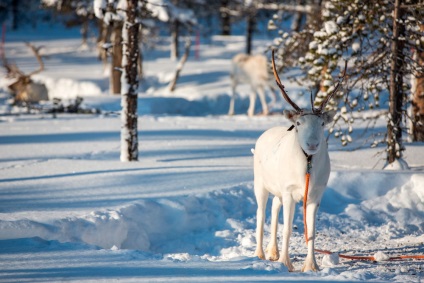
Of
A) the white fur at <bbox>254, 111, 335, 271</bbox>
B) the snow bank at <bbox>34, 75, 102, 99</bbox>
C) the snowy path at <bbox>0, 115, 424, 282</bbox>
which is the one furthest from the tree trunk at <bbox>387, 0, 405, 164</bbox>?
the snow bank at <bbox>34, 75, 102, 99</bbox>

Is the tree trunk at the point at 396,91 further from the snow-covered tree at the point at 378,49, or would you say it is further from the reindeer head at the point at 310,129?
the reindeer head at the point at 310,129

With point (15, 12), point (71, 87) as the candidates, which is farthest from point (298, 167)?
point (15, 12)

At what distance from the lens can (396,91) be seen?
11320 millimetres

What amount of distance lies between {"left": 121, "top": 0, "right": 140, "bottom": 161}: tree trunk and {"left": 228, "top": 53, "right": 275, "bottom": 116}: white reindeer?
10.1m

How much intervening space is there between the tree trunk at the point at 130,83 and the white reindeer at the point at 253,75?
10082 mm

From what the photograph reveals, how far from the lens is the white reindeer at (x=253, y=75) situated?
21.8 meters

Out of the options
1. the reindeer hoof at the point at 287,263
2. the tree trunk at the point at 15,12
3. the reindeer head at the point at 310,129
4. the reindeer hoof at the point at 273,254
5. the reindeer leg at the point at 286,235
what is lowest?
the reindeer hoof at the point at 273,254

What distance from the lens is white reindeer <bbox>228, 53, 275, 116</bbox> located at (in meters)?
21.8

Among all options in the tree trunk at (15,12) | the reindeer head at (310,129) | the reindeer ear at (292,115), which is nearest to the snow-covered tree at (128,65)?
the reindeer ear at (292,115)

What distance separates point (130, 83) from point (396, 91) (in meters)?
4.55

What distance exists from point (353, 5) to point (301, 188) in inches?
232

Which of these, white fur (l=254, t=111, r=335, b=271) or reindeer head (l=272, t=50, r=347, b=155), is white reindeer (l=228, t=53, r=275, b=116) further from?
reindeer head (l=272, t=50, r=347, b=155)

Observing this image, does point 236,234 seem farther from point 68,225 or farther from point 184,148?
point 184,148

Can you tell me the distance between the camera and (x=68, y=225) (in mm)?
7812
